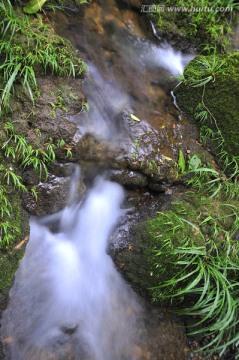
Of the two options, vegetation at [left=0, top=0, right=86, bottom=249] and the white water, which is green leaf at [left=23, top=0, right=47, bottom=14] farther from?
the white water

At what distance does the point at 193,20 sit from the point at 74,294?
3884 millimetres

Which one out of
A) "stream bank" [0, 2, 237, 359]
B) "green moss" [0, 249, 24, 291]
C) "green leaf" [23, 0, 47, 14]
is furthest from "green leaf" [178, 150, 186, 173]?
"green leaf" [23, 0, 47, 14]

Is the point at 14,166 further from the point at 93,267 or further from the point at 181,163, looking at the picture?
the point at 181,163

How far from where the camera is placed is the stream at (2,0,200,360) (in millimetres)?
2471

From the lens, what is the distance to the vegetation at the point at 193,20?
4262 mm

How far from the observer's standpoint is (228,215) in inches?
117

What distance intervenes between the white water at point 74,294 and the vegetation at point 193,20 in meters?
2.58

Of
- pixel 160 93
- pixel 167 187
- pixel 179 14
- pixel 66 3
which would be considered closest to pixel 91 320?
pixel 167 187

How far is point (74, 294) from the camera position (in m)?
2.71

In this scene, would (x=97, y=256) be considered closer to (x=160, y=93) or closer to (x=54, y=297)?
(x=54, y=297)

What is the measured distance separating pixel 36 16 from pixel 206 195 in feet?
8.33

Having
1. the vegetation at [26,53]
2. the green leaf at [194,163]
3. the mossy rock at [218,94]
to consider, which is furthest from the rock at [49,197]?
the mossy rock at [218,94]

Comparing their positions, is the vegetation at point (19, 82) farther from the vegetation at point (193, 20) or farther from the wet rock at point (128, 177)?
the vegetation at point (193, 20)

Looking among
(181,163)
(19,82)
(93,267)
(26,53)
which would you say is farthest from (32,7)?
(93,267)
